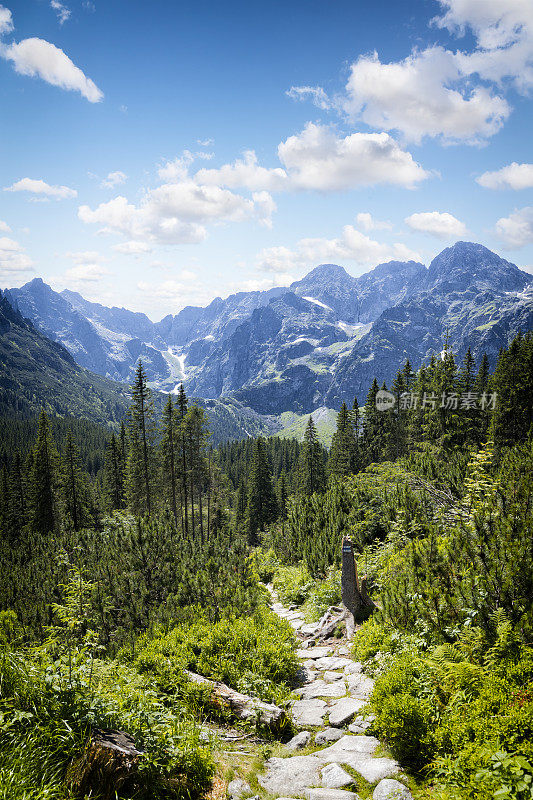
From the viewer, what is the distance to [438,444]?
115 ft

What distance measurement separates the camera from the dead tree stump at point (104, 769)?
11.6ft

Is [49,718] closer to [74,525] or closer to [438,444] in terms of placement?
[438,444]

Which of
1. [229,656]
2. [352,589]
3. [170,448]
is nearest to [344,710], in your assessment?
[229,656]

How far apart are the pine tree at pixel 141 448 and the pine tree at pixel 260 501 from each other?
23065mm

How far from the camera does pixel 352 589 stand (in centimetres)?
1003

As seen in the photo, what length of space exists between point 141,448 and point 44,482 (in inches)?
548

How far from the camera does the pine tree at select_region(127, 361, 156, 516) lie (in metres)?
31.2

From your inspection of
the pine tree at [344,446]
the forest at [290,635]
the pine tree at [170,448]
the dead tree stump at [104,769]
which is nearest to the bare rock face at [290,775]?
the forest at [290,635]

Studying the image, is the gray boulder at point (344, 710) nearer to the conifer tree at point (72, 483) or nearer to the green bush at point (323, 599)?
the green bush at point (323, 599)

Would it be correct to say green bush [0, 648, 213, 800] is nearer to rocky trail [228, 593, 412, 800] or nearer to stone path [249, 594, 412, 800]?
rocky trail [228, 593, 412, 800]

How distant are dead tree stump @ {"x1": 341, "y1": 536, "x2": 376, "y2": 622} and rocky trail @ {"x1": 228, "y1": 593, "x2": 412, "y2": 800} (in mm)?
1739

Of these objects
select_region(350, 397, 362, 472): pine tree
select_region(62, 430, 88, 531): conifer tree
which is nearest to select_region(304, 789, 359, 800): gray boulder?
select_region(62, 430, 88, 531): conifer tree

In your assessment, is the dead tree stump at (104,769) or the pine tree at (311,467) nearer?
the dead tree stump at (104,769)

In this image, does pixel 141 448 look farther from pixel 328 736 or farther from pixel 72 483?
pixel 328 736
